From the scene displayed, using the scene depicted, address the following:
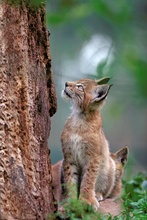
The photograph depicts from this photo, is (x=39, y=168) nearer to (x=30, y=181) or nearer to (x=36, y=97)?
(x=30, y=181)

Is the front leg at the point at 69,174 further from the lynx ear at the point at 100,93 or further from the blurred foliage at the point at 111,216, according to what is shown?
the lynx ear at the point at 100,93

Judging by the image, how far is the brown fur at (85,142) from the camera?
4.40m

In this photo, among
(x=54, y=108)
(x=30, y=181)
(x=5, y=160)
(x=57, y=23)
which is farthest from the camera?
(x=54, y=108)

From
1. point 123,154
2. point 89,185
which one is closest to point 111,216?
point 89,185

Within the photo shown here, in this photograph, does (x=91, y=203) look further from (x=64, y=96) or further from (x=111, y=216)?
(x=64, y=96)

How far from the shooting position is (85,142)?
4469 millimetres

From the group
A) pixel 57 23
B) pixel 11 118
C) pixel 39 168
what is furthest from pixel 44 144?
pixel 57 23

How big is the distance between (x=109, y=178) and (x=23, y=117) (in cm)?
209

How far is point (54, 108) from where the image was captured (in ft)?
12.8

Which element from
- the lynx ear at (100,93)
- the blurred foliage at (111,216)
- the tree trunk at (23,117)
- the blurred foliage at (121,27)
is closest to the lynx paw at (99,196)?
the blurred foliage at (111,216)

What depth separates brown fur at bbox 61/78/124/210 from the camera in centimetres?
440

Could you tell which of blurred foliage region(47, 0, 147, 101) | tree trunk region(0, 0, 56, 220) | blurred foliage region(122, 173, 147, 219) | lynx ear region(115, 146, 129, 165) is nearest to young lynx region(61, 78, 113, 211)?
blurred foliage region(122, 173, 147, 219)

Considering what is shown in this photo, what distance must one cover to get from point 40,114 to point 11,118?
362 millimetres

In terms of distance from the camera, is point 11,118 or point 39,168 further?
point 39,168
